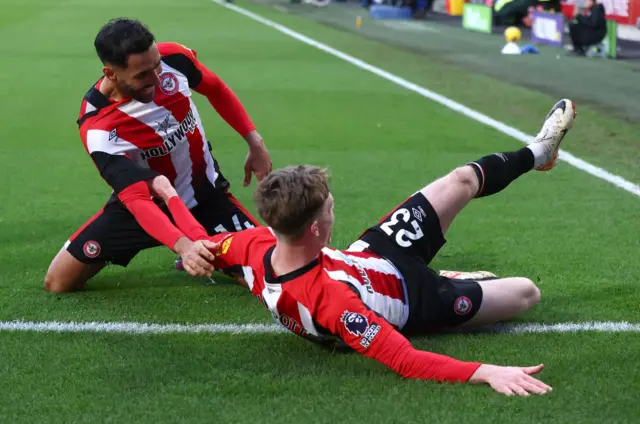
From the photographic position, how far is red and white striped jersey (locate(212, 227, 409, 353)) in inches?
172

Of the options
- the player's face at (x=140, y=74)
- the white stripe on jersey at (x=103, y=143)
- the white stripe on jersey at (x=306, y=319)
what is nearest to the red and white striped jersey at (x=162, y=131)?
the white stripe on jersey at (x=103, y=143)

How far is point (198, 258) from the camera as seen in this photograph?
4770mm

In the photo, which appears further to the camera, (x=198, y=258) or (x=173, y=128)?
(x=173, y=128)

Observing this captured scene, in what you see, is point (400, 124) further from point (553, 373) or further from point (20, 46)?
point (20, 46)

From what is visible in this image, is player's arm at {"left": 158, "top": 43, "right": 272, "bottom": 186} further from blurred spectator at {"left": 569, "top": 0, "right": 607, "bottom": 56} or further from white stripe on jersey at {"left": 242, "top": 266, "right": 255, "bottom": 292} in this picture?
blurred spectator at {"left": 569, "top": 0, "right": 607, "bottom": 56}

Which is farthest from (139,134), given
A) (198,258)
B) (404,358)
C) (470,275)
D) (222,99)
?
(404,358)

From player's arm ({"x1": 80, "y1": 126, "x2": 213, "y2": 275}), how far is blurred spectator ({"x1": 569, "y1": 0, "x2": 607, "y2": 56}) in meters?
16.2

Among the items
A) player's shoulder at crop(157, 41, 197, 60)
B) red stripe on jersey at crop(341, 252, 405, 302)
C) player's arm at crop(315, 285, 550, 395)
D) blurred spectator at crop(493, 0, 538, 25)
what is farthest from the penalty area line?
blurred spectator at crop(493, 0, 538, 25)

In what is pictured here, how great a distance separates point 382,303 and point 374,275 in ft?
0.46

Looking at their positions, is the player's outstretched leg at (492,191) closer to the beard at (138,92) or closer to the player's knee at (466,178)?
the player's knee at (466,178)

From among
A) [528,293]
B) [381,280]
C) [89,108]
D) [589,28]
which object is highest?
[89,108]

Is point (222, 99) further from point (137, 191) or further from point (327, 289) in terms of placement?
point (327, 289)

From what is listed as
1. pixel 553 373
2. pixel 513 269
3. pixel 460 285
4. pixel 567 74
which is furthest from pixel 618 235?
pixel 567 74

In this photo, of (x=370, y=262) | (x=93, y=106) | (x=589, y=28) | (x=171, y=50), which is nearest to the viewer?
(x=370, y=262)
